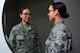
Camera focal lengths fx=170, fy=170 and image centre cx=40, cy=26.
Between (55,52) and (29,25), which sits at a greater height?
(29,25)

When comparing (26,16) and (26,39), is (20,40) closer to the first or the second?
(26,39)

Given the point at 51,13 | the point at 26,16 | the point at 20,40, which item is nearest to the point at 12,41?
the point at 20,40

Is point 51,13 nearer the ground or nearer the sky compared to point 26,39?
nearer the sky

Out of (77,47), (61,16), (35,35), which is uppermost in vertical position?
(61,16)

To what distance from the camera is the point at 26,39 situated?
3.25 feet

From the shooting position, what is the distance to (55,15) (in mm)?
894

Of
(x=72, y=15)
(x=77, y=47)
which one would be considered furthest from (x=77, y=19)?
(x=77, y=47)

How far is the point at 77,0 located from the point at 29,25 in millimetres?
356


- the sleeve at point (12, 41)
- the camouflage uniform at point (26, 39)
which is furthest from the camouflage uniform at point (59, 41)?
the sleeve at point (12, 41)

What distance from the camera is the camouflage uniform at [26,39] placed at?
3.22 ft

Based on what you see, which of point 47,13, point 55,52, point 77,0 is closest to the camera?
point 55,52

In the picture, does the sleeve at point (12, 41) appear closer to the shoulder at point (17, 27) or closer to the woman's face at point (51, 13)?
the shoulder at point (17, 27)

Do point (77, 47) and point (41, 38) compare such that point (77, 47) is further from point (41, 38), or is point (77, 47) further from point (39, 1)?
point (39, 1)

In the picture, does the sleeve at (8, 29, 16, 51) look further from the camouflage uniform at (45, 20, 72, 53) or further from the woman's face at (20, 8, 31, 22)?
the camouflage uniform at (45, 20, 72, 53)
